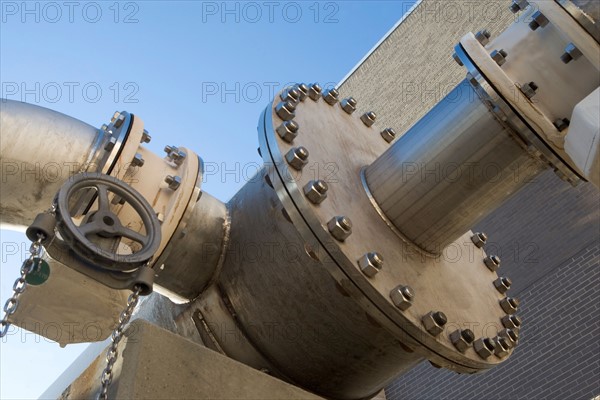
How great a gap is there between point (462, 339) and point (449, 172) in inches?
16.9

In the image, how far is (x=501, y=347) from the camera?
1.65m

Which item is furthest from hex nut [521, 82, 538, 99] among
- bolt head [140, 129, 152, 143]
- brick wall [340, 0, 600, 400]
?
brick wall [340, 0, 600, 400]

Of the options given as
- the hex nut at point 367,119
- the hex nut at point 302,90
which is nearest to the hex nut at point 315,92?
the hex nut at point 302,90

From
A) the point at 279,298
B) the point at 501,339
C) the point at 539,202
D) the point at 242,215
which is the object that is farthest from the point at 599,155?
the point at 539,202

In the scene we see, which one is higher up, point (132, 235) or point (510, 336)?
point (132, 235)

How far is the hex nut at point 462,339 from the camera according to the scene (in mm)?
1542

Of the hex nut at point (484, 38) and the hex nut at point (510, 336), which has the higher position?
the hex nut at point (484, 38)

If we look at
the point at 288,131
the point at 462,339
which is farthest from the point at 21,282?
the point at 462,339

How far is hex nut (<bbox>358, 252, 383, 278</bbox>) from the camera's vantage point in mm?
1471

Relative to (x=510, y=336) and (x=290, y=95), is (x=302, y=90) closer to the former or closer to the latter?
(x=290, y=95)

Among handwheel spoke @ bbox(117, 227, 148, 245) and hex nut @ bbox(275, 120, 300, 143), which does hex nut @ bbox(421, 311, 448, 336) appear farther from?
handwheel spoke @ bbox(117, 227, 148, 245)

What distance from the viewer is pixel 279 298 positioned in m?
1.67

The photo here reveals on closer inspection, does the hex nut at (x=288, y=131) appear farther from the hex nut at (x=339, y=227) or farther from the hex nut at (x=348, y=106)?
the hex nut at (x=348, y=106)

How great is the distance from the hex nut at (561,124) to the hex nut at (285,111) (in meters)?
0.69
